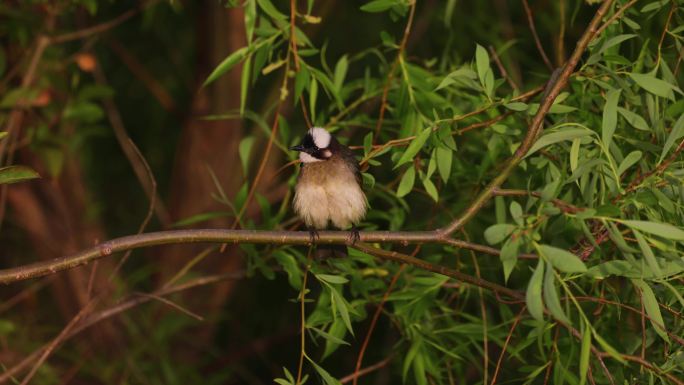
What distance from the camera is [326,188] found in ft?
11.6

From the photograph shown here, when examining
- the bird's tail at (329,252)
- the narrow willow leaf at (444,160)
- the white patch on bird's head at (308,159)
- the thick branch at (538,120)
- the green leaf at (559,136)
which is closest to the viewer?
the green leaf at (559,136)

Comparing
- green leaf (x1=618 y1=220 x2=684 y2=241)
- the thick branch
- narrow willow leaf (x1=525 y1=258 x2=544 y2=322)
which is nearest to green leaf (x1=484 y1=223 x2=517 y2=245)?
narrow willow leaf (x1=525 y1=258 x2=544 y2=322)

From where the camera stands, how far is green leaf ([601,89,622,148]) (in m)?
2.37

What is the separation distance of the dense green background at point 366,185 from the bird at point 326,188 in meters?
0.09

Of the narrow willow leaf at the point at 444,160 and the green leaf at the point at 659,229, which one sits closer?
the green leaf at the point at 659,229

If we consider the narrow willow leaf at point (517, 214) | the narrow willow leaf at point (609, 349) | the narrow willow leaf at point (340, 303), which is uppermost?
the narrow willow leaf at point (517, 214)

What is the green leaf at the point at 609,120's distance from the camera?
2365mm

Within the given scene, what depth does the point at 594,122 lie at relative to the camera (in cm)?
306

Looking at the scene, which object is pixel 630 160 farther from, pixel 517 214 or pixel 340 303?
pixel 340 303

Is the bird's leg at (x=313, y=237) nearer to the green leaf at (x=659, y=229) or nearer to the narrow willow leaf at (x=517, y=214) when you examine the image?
the narrow willow leaf at (x=517, y=214)

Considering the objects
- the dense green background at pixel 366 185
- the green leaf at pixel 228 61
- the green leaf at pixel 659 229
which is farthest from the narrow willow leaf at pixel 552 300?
the green leaf at pixel 228 61

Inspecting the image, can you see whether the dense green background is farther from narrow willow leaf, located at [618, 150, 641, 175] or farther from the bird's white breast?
the bird's white breast

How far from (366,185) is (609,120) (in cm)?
85

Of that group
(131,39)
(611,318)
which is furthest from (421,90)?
(131,39)
